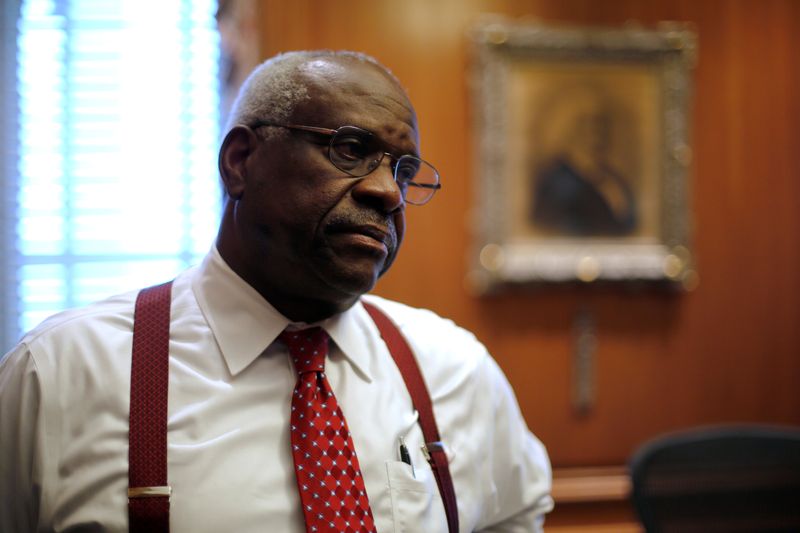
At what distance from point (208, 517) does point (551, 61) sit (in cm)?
223

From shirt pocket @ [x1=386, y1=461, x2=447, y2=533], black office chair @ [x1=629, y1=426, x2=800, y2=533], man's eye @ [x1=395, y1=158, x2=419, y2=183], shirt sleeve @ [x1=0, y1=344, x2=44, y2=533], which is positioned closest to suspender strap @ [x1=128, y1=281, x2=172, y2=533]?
shirt sleeve @ [x1=0, y1=344, x2=44, y2=533]

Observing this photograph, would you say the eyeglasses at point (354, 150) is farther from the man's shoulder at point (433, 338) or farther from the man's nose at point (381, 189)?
the man's shoulder at point (433, 338)

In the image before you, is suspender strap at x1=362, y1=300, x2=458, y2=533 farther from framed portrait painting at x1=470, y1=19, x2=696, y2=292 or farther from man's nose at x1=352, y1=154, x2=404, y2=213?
framed portrait painting at x1=470, y1=19, x2=696, y2=292

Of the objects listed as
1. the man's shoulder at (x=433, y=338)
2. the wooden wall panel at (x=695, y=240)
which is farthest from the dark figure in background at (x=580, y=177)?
the man's shoulder at (x=433, y=338)

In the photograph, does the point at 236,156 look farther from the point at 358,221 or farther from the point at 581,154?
the point at 581,154

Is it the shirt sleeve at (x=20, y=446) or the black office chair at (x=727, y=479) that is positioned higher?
the shirt sleeve at (x=20, y=446)

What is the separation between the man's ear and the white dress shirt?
15cm

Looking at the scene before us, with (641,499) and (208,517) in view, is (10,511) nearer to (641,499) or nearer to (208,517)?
(208,517)

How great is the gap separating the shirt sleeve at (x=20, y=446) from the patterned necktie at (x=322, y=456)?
411mm

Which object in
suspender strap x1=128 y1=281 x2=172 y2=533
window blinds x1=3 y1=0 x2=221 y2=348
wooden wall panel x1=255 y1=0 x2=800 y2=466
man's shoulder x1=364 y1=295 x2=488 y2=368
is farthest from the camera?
window blinds x1=3 y1=0 x2=221 y2=348

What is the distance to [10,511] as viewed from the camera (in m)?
1.13

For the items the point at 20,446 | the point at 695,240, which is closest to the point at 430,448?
the point at 20,446

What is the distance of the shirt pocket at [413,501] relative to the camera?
1.21m

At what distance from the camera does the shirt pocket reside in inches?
47.6
